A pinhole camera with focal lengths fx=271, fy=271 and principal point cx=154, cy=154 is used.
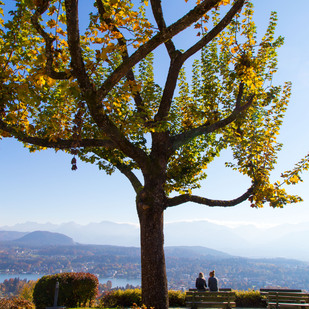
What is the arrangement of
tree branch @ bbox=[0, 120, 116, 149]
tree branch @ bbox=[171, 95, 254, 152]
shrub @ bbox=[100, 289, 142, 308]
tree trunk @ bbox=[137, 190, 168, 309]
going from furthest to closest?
shrub @ bbox=[100, 289, 142, 308] → tree branch @ bbox=[171, 95, 254, 152] → tree trunk @ bbox=[137, 190, 168, 309] → tree branch @ bbox=[0, 120, 116, 149]

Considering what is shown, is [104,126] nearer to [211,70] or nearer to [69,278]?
[211,70]

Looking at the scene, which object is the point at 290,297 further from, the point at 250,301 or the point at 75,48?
the point at 75,48

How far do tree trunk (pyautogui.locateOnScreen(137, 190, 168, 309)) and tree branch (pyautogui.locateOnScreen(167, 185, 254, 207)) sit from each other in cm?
100

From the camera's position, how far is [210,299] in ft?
38.3

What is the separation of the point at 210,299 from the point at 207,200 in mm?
4984

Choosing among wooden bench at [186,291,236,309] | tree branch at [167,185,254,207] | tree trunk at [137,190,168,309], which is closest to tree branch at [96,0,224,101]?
tree trunk at [137,190,168,309]

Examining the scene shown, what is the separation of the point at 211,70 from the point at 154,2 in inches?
188

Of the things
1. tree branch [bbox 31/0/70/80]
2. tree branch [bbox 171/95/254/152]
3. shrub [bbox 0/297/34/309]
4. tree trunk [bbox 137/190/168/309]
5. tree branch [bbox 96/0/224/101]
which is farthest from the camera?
shrub [bbox 0/297/34/309]

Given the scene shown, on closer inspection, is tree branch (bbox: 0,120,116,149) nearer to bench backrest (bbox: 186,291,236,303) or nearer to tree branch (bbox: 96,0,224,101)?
tree branch (bbox: 96,0,224,101)

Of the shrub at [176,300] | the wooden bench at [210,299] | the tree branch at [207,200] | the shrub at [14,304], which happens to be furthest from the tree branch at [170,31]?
the shrub at [176,300]

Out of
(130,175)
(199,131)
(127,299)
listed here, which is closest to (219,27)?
(199,131)

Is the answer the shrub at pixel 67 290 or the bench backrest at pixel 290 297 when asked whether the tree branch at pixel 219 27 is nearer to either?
the bench backrest at pixel 290 297

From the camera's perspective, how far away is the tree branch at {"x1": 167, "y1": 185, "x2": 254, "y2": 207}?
9047mm

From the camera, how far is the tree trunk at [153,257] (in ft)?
23.8
